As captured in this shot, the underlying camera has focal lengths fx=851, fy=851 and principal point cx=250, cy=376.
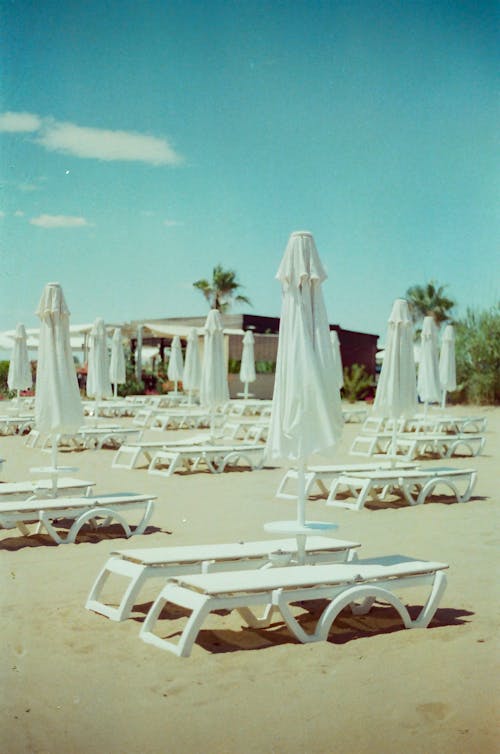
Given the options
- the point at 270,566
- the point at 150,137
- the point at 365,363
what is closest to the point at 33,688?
the point at 270,566

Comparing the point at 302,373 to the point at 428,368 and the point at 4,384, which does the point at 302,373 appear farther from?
the point at 4,384

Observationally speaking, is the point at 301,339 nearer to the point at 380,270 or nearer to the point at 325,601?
the point at 325,601

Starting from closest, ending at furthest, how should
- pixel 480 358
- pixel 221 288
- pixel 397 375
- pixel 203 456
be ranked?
pixel 397 375, pixel 203 456, pixel 480 358, pixel 221 288

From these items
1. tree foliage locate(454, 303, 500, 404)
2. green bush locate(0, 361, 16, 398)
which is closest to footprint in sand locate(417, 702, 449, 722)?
green bush locate(0, 361, 16, 398)

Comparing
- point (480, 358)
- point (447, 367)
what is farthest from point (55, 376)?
point (480, 358)

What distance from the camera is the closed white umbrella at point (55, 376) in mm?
7875

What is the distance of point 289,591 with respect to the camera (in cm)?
455

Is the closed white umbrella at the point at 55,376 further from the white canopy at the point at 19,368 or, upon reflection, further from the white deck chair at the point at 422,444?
the white canopy at the point at 19,368

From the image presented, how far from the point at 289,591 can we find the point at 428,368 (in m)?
11.0

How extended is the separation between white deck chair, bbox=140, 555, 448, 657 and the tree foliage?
24.6 m

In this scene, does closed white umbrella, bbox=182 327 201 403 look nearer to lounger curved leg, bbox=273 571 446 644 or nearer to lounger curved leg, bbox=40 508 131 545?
lounger curved leg, bbox=40 508 131 545

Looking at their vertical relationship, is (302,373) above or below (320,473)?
above

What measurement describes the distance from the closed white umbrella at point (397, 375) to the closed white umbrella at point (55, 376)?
13.7ft

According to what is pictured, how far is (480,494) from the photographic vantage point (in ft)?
33.8
